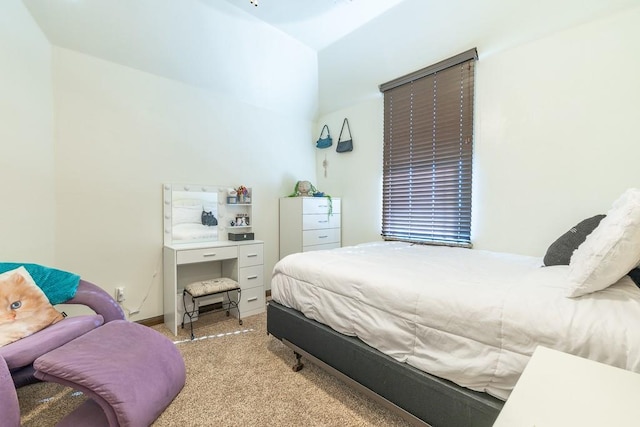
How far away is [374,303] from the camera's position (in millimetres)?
1450

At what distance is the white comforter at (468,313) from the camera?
0.92 meters

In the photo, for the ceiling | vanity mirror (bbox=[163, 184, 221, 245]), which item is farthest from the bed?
the ceiling

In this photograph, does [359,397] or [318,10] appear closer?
[359,397]

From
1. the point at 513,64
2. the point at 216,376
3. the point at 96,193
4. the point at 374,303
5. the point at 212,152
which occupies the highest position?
the point at 513,64

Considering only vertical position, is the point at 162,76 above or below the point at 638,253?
above

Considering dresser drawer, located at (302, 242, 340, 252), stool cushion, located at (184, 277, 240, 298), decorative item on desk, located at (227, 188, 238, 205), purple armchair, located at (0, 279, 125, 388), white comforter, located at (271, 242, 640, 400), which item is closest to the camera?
white comforter, located at (271, 242, 640, 400)

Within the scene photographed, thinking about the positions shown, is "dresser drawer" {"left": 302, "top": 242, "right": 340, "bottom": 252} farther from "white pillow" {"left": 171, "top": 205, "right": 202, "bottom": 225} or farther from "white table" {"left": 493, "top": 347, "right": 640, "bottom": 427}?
"white table" {"left": 493, "top": 347, "right": 640, "bottom": 427}

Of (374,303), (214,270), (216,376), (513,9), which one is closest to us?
(374,303)

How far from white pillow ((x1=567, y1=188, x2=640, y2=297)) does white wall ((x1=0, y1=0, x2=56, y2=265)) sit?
3172mm

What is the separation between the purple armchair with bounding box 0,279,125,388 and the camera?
135 centimetres

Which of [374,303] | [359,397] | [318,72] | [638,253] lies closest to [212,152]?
[318,72]

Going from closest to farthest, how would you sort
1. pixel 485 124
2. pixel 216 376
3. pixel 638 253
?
pixel 638 253 → pixel 216 376 → pixel 485 124

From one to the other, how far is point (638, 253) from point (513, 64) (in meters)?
1.99

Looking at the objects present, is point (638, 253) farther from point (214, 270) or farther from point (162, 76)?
point (162, 76)
